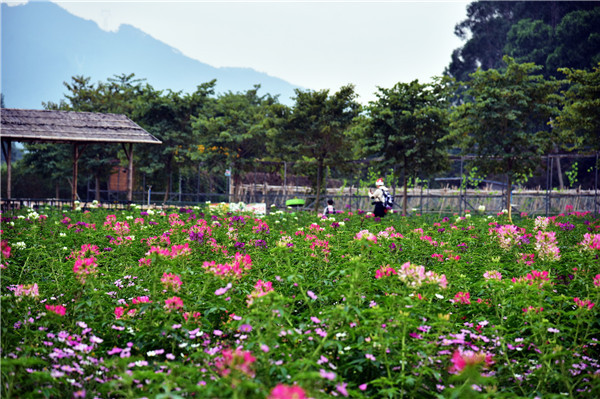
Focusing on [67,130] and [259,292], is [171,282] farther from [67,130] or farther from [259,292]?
[67,130]

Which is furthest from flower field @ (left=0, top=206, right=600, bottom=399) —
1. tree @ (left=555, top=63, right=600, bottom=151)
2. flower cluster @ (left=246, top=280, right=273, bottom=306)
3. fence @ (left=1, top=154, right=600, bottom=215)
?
tree @ (left=555, top=63, right=600, bottom=151)

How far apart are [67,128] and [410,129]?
1490 cm

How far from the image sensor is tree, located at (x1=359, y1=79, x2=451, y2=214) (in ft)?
75.3

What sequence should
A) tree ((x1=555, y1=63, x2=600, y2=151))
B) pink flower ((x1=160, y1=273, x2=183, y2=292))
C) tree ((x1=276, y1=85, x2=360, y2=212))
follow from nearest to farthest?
pink flower ((x1=160, y1=273, x2=183, y2=292)) < tree ((x1=555, y1=63, x2=600, y2=151)) < tree ((x1=276, y1=85, x2=360, y2=212))

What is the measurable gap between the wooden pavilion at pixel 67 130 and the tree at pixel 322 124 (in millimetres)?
8993

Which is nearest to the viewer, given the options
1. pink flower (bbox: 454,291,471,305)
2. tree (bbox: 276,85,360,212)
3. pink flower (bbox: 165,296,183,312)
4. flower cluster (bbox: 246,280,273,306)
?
flower cluster (bbox: 246,280,273,306)

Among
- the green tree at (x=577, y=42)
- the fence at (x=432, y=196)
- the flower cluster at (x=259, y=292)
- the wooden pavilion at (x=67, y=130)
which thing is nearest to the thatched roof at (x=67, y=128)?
the wooden pavilion at (x=67, y=130)

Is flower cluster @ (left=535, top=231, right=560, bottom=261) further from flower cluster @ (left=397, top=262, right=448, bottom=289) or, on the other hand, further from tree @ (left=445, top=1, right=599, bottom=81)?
tree @ (left=445, top=1, right=599, bottom=81)

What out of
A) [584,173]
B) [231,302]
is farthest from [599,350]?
[584,173]

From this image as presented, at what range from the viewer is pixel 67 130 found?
20922 mm

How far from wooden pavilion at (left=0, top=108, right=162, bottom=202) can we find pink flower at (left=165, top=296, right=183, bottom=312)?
60.2 feet

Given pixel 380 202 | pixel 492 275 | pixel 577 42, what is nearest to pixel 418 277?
pixel 492 275

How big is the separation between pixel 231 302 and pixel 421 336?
1440 millimetres

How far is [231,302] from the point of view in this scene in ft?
12.7
